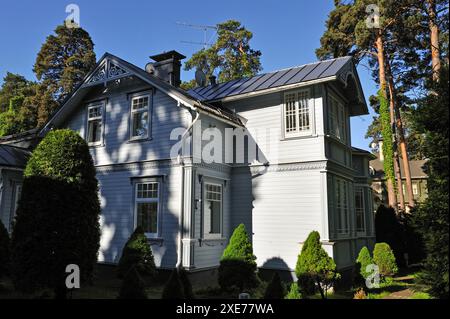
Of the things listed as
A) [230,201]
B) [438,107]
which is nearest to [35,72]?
[230,201]

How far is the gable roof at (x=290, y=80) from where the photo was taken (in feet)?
40.6

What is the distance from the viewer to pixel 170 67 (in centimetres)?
1620

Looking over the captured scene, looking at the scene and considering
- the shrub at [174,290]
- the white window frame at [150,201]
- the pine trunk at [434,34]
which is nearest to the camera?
the shrub at [174,290]

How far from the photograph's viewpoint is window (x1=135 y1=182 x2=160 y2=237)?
41.0 feet

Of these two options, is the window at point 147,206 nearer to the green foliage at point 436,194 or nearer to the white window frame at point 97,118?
the white window frame at point 97,118

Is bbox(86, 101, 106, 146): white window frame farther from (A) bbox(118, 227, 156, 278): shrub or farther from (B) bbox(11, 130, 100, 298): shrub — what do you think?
(B) bbox(11, 130, 100, 298): shrub

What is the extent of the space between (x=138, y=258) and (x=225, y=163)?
15.2 ft

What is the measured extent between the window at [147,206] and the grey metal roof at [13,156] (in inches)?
230

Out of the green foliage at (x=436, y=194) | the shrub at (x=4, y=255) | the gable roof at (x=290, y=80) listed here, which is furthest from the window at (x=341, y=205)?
the shrub at (x=4, y=255)

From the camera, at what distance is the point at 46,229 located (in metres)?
8.20

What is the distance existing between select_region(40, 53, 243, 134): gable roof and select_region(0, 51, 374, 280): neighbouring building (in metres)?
0.05

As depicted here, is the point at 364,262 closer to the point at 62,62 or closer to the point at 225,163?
the point at 225,163
